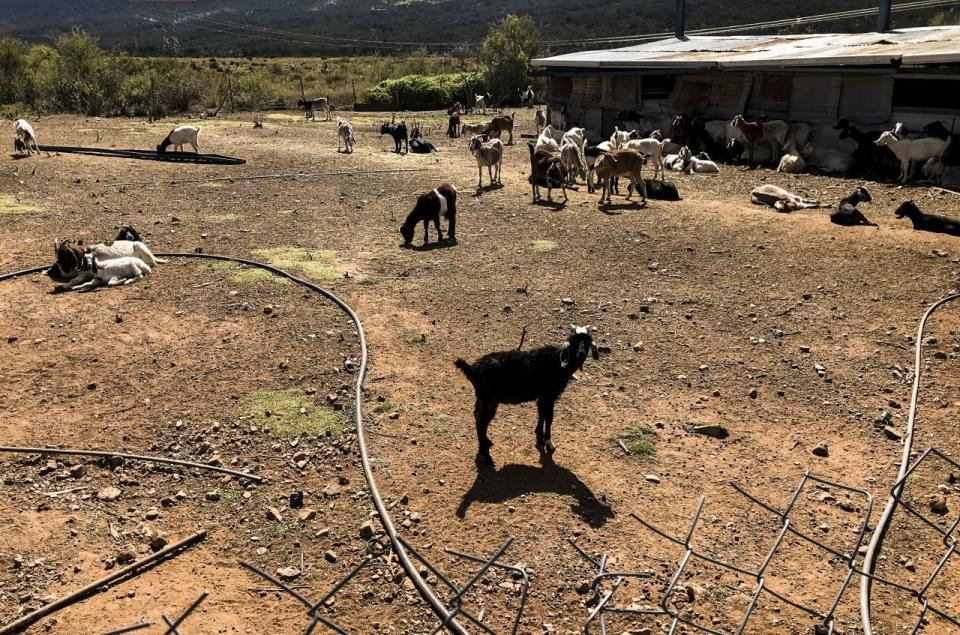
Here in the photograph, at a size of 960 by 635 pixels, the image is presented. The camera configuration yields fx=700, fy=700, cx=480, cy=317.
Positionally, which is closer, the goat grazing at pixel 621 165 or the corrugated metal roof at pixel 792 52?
the goat grazing at pixel 621 165

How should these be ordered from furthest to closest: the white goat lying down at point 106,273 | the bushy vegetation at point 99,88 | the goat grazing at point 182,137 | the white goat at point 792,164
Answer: the bushy vegetation at point 99,88
the goat grazing at point 182,137
the white goat at point 792,164
the white goat lying down at point 106,273

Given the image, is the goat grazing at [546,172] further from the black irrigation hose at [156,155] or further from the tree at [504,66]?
the tree at [504,66]

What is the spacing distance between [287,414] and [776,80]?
20437 millimetres

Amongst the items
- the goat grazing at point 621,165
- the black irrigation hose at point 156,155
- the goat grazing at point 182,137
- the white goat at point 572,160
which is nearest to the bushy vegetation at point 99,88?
the black irrigation hose at point 156,155

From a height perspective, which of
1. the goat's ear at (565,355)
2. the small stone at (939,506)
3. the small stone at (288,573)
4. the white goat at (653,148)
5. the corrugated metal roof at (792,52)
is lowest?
the small stone at (288,573)

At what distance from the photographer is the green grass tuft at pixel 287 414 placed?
7336 millimetres

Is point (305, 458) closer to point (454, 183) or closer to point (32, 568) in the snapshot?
point (32, 568)

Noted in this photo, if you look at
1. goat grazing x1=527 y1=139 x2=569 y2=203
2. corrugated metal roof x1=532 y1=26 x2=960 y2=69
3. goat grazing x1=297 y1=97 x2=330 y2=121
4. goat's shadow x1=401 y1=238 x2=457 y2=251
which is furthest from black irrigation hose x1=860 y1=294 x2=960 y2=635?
goat grazing x1=297 y1=97 x2=330 y2=121

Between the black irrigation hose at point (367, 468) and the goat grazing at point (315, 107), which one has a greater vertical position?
the goat grazing at point (315, 107)

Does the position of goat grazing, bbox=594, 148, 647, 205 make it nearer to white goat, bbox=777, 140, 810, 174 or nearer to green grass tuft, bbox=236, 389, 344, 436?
white goat, bbox=777, 140, 810, 174

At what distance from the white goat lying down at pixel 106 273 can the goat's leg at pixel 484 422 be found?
25.3 ft

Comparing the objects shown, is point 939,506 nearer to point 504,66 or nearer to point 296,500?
point 296,500

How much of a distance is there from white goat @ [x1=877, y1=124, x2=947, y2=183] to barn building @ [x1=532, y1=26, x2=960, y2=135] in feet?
4.64

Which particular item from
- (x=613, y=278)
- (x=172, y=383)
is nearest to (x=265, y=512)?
(x=172, y=383)
